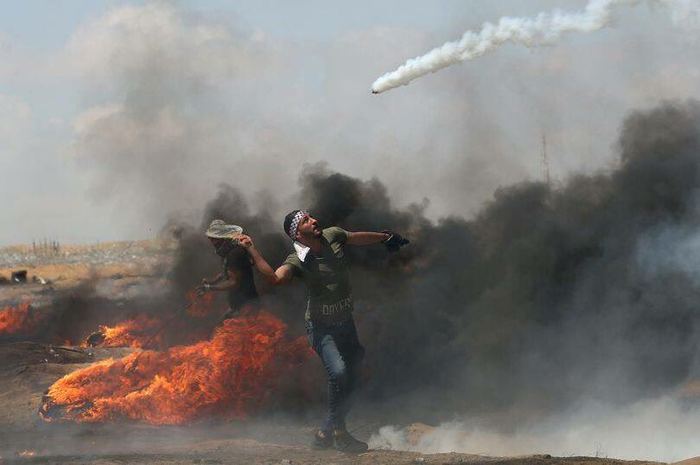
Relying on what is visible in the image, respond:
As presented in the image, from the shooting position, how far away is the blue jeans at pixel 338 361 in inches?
330

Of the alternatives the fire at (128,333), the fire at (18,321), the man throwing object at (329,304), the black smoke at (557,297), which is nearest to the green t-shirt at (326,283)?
the man throwing object at (329,304)

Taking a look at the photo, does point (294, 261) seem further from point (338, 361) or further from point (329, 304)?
point (338, 361)

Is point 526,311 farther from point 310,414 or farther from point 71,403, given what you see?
point 71,403

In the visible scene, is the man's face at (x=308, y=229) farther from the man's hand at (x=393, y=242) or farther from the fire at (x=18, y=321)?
the fire at (x=18, y=321)

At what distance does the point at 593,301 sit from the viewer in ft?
35.9

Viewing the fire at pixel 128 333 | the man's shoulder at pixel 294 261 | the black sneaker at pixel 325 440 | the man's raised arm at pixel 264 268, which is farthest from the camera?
the fire at pixel 128 333

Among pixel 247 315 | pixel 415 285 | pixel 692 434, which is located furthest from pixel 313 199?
pixel 692 434

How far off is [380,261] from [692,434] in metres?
6.57

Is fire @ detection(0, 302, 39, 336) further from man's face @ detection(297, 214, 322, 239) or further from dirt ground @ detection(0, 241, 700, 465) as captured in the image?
man's face @ detection(297, 214, 322, 239)

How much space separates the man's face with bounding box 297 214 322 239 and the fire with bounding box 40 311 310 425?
2742 millimetres

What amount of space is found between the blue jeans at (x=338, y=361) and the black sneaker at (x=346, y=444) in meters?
0.09

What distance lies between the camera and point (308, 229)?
833 cm

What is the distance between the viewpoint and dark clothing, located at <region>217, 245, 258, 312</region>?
1093 cm

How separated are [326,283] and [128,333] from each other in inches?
323
